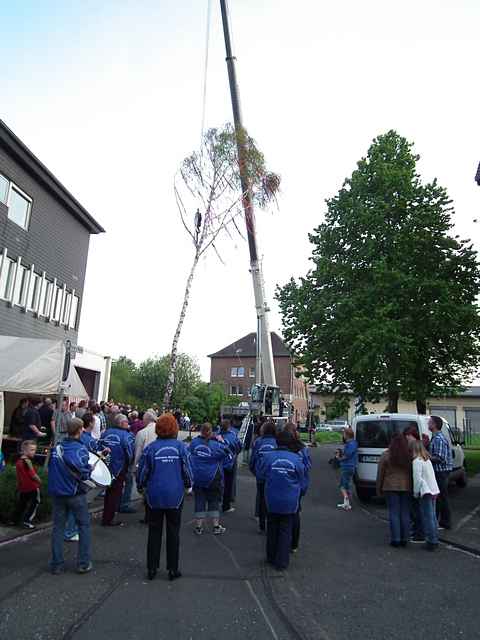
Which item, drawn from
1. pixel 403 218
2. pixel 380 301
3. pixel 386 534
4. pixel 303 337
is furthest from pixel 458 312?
pixel 386 534

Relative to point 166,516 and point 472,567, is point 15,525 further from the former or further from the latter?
point 472,567

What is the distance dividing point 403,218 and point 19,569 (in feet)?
58.8

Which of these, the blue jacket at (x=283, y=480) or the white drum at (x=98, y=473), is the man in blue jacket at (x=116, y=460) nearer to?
the white drum at (x=98, y=473)

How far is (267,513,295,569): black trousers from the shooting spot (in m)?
6.44

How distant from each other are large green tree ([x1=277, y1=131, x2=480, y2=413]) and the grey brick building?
34.2ft

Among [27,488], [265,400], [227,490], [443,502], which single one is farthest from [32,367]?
[443,502]

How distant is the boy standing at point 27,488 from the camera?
7887mm

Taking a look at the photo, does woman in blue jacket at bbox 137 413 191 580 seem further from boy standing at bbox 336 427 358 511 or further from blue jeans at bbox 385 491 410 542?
boy standing at bbox 336 427 358 511

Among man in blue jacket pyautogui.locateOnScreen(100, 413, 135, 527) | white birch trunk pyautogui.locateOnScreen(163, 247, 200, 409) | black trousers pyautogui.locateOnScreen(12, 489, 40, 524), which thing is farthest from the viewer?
white birch trunk pyautogui.locateOnScreen(163, 247, 200, 409)

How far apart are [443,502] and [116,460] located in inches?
223

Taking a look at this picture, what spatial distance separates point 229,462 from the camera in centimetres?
947

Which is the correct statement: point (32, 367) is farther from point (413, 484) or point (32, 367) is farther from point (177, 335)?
point (413, 484)

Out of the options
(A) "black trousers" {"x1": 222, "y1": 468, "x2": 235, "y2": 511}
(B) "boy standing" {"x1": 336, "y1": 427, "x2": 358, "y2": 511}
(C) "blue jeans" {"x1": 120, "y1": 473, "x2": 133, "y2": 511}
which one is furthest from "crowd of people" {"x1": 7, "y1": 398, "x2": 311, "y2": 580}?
(B) "boy standing" {"x1": 336, "y1": 427, "x2": 358, "y2": 511}

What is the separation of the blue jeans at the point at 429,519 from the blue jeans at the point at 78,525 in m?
4.83
